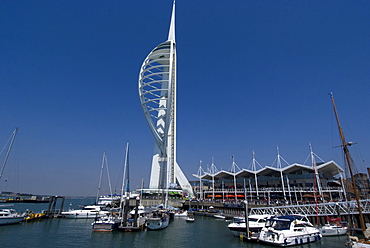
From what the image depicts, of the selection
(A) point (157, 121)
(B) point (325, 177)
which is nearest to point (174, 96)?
(A) point (157, 121)

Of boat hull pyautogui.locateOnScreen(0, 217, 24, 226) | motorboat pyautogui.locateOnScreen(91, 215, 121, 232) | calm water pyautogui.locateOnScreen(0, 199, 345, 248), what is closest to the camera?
calm water pyautogui.locateOnScreen(0, 199, 345, 248)

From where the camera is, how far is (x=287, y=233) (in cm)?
1881

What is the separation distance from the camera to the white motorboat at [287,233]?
61.1 feet

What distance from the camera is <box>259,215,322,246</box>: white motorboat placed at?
733 inches

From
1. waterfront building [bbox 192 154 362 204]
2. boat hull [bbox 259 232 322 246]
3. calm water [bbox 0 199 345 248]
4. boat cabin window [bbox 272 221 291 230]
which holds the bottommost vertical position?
calm water [bbox 0 199 345 248]

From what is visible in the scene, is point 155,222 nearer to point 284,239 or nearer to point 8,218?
point 284,239

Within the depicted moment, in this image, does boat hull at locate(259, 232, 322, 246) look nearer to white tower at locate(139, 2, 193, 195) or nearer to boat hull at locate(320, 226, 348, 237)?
boat hull at locate(320, 226, 348, 237)

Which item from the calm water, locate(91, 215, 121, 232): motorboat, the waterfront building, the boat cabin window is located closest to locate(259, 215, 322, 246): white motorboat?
the boat cabin window

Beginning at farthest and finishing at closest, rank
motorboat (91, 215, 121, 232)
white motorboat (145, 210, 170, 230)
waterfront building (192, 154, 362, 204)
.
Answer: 1. waterfront building (192, 154, 362, 204)
2. white motorboat (145, 210, 170, 230)
3. motorboat (91, 215, 121, 232)

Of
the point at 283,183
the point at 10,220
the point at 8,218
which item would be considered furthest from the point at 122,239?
the point at 283,183

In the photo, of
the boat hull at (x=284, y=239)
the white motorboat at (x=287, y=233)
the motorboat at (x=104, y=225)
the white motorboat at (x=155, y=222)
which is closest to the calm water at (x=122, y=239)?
the boat hull at (x=284, y=239)

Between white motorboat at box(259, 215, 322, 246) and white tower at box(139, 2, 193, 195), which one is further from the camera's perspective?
white tower at box(139, 2, 193, 195)

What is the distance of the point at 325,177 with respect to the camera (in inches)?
2256

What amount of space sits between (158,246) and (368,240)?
1511cm
